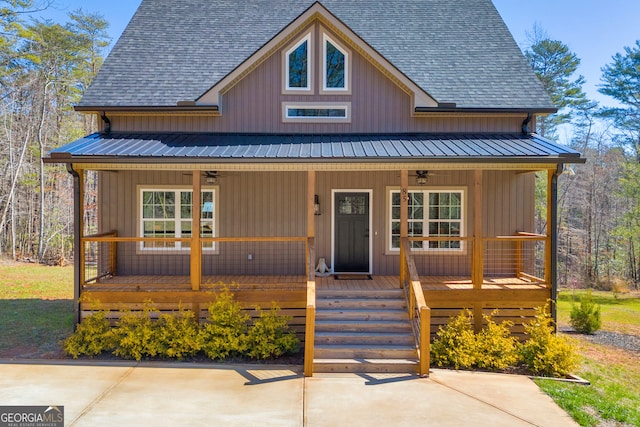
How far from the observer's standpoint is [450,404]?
5.27 metres

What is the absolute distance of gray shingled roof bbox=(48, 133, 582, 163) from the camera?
748cm

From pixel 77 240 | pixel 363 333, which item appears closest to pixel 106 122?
pixel 77 240

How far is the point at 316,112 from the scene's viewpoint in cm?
959

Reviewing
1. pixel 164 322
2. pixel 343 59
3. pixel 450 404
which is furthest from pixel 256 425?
pixel 343 59

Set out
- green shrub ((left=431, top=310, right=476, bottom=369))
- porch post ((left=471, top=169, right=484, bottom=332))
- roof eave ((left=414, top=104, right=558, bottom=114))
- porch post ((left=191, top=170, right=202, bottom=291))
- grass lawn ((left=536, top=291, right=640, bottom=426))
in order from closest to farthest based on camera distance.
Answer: grass lawn ((left=536, top=291, right=640, bottom=426))
green shrub ((left=431, top=310, right=476, bottom=369))
porch post ((left=191, top=170, right=202, bottom=291))
porch post ((left=471, top=169, right=484, bottom=332))
roof eave ((left=414, top=104, right=558, bottom=114))

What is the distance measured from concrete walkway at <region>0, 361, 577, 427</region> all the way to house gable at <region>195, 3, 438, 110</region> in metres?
5.86

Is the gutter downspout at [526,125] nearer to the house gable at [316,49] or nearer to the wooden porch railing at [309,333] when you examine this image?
the house gable at [316,49]

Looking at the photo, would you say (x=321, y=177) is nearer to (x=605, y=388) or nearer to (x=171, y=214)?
(x=171, y=214)

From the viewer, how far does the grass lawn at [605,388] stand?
514 centimetres

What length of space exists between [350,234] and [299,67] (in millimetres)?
4150

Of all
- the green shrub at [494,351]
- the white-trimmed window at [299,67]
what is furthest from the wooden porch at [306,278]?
the white-trimmed window at [299,67]

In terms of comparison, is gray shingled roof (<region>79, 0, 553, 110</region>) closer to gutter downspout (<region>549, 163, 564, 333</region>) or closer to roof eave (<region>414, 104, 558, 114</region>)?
roof eave (<region>414, 104, 558, 114</region>)

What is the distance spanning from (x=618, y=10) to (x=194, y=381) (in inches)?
1119

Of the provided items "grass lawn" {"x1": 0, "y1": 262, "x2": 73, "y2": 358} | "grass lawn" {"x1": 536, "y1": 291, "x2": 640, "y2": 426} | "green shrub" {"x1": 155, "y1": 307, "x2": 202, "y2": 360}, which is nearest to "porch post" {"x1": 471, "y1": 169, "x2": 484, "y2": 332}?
"grass lawn" {"x1": 536, "y1": 291, "x2": 640, "y2": 426}
